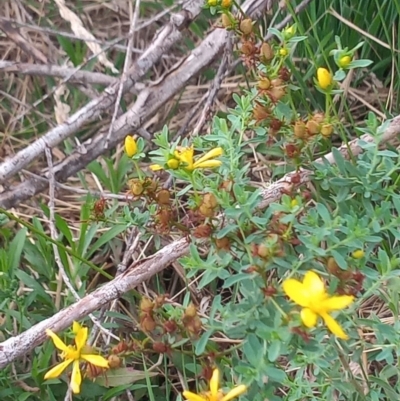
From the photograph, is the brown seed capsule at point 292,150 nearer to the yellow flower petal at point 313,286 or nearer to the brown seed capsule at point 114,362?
the yellow flower petal at point 313,286

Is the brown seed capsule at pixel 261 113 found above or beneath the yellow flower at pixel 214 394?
above

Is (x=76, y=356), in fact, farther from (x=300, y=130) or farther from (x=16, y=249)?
(x=16, y=249)

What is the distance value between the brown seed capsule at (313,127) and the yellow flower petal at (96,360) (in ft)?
1.43

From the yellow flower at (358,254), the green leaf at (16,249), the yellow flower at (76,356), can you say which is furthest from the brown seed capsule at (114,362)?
the green leaf at (16,249)

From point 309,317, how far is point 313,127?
1.10 feet

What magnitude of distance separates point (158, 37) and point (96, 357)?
924mm

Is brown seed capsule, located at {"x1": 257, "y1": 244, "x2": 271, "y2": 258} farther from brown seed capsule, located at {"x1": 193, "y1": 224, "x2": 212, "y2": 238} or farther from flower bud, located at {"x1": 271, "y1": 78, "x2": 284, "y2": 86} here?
flower bud, located at {"x1": 271, "y1": 78, "x2": 284, "y2": 86}

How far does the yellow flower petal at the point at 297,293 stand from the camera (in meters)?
0.76

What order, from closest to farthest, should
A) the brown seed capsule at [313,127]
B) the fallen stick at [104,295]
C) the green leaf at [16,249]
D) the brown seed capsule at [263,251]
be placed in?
the brown seed capsule at [263,251] < the brown seed capsule at [313,127] < the fallen stick at [104,295] < the green leaf at [16,249]

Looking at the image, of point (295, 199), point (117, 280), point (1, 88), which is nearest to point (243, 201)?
point (295, 199)

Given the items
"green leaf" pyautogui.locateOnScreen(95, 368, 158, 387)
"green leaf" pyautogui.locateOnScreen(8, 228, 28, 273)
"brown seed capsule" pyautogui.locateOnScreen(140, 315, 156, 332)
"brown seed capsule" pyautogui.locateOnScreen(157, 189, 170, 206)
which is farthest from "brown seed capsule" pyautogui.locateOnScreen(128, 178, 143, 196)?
"green leaf" pyautogui.locateOnScreen(8, 228, 28, 273)

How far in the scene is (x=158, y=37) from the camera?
1.61m

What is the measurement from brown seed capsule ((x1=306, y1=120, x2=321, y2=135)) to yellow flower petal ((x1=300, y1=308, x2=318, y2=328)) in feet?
1.06

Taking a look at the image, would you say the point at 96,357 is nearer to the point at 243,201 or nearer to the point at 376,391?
the point at 243,201
